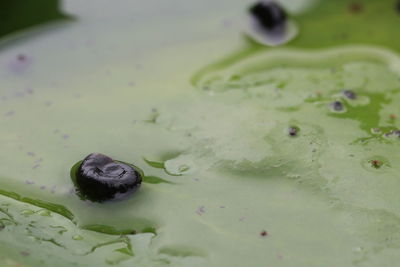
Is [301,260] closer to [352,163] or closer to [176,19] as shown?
[352,163]

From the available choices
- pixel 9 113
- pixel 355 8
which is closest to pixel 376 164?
pixel 355 8

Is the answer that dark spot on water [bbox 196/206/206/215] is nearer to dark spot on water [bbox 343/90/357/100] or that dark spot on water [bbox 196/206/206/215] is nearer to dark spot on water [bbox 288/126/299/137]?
dark spot on water [bbox 288/126/299/137]

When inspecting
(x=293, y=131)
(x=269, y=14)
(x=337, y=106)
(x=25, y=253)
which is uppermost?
(x=269, y=14)

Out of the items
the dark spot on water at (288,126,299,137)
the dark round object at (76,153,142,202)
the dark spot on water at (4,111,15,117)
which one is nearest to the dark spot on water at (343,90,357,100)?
the dark spot on water at (288,126,299,137)

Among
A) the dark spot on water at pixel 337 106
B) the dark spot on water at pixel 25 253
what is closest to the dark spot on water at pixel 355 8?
the dark spot on water at pixel 337 106

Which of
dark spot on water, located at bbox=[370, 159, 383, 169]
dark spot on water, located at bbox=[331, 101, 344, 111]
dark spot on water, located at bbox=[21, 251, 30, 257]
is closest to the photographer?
dark spot on water, located at bbox=[21, 251, 30, 257]

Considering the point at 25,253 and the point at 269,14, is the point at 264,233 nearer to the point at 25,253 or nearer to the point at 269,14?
the point at 25,253

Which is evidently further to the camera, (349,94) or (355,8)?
(355,8)
